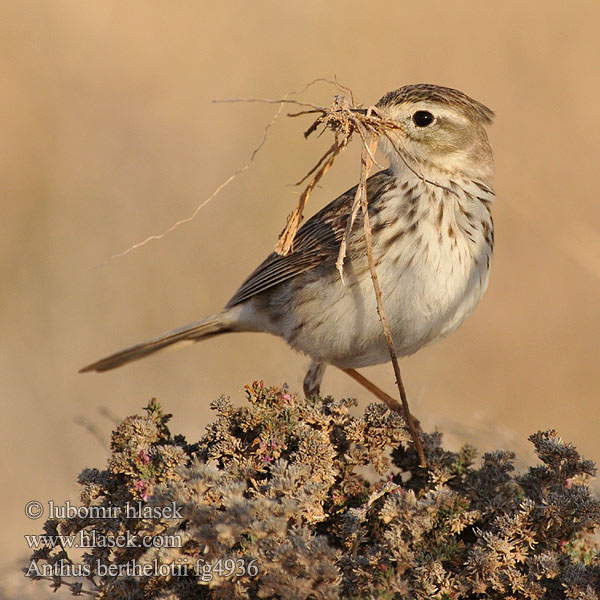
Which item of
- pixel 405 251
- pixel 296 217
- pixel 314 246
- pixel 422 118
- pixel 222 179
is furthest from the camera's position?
pixel 222 179

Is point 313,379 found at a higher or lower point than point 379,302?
higher

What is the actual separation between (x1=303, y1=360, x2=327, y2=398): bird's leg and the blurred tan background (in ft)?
6.32

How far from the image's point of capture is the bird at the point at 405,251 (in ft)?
14.5

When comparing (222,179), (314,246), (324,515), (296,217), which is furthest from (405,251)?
(222,179)

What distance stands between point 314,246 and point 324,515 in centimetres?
195

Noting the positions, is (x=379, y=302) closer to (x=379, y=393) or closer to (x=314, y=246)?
(x=314, y=246)

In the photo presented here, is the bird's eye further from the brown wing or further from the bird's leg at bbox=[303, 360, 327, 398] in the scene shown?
the bird's leg at bbox=[303, 360, 327, 398]

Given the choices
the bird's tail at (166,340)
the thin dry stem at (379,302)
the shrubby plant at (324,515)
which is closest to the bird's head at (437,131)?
the thin dry stem at (379,302)

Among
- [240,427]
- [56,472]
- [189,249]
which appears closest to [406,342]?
[240,427]

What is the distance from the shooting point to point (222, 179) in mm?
8352

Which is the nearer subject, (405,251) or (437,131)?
(405,251)

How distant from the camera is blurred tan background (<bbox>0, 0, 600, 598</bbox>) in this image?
8.00 meters

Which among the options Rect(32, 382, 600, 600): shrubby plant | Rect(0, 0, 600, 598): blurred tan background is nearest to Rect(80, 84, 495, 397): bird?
Rect(32, 382, 600, 600): shrubby plant

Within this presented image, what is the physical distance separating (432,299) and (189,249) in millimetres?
4388
